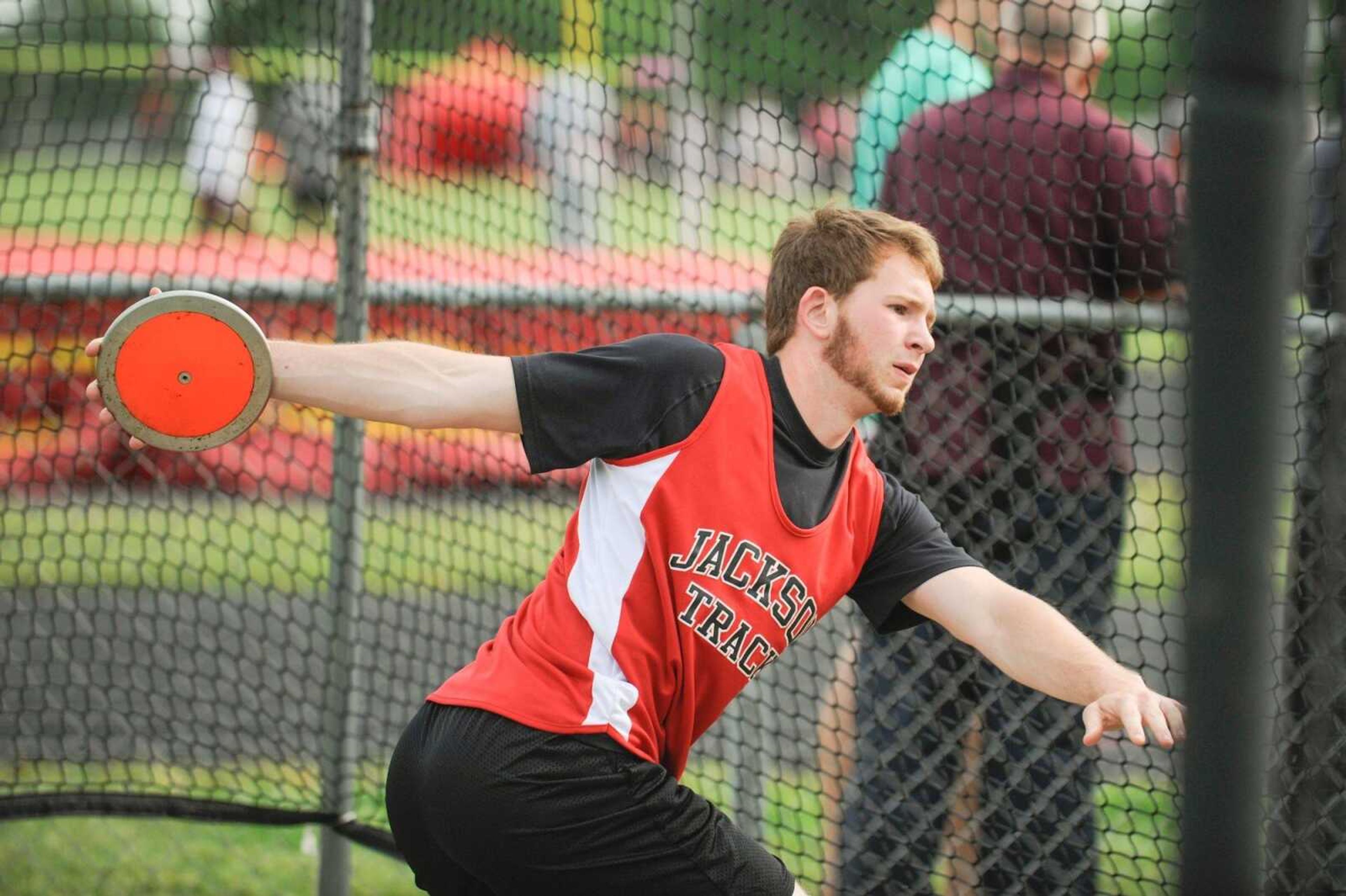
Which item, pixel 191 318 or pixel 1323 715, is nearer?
pixel 1323 715

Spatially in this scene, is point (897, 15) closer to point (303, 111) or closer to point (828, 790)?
point (303, 111)

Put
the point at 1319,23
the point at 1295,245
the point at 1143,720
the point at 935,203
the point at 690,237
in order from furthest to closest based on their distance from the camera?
the point at 690,237, the point at 935,203, the point at 1319,23, the point at 1143,720, the point at 1295,245

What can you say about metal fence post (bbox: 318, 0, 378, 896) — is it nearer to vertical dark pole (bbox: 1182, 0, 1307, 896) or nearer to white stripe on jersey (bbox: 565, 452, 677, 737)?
white stripe on jersey (bbox: 565, 452, 677, 737)

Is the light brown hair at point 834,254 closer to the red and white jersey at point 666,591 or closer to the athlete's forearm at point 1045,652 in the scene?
the red and white jersey at point 666,591

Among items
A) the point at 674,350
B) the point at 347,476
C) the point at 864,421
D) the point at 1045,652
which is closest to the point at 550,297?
the point at 347,476

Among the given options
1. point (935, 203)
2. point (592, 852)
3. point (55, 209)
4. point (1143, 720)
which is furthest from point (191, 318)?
point (55, 209)

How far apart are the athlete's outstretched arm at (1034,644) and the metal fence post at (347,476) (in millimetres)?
1662

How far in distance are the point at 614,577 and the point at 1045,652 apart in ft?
2.55

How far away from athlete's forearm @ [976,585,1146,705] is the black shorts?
0.59 m

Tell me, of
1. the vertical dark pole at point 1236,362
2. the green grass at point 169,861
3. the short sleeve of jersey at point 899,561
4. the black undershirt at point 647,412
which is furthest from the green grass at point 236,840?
the vertical dark pole at point 1236,362

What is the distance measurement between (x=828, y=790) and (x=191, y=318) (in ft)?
7.83

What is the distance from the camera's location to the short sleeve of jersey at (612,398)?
238 cm

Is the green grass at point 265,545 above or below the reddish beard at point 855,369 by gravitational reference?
below

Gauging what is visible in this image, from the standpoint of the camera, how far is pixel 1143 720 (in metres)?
2.13
